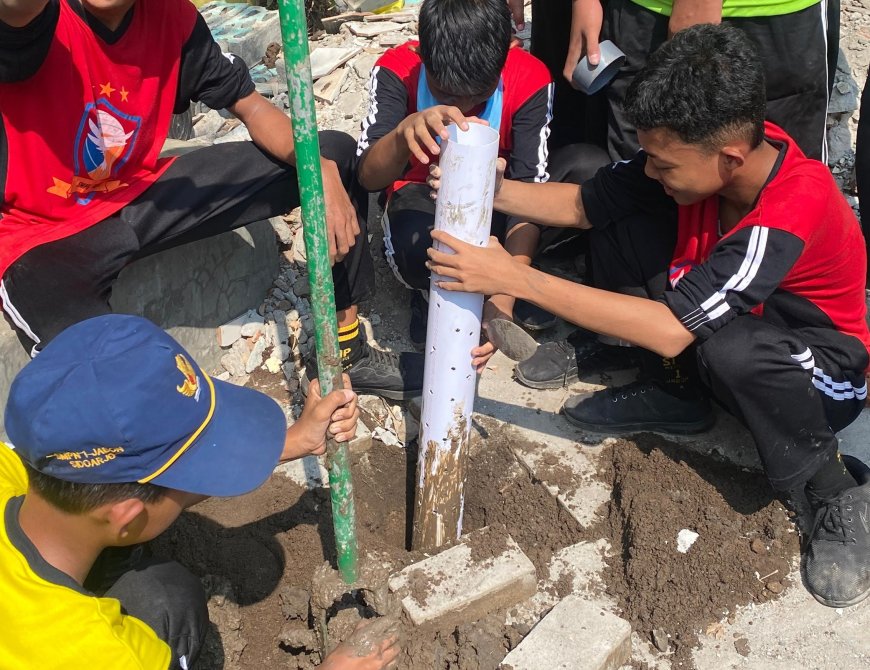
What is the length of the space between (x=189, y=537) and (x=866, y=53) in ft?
18.5

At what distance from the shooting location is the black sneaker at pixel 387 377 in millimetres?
3482

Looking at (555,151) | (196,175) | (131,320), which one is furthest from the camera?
(555,151)

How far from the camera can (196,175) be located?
3.19m

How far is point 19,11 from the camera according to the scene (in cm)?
236

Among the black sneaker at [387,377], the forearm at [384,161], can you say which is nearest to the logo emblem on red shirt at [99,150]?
the forearm at [384,161]

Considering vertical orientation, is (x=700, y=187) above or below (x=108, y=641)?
above

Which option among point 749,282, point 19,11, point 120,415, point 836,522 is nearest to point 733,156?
point 749,282

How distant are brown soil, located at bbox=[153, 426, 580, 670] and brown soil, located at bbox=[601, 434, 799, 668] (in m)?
0.24

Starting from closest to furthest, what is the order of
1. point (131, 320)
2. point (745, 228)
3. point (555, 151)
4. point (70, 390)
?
point (70, 390) → point (131, 320) → point (745, 228) → point (555, 151)

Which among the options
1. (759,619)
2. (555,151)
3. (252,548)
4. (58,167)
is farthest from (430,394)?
(555,151)

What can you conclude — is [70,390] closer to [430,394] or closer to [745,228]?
[430,394]

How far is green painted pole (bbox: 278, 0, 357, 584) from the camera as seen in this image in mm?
1678

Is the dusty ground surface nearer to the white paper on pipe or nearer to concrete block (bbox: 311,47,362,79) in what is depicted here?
the white paper on pipe

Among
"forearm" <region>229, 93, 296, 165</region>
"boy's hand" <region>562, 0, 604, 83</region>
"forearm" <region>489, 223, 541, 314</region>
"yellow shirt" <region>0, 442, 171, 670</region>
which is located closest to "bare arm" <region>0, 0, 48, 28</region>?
"forearm" <region>229, 93, 296, 165</region>
